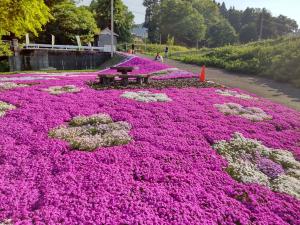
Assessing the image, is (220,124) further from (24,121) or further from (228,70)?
(228,70)

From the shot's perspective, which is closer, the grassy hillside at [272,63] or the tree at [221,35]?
the grassy hillside at [272,63]

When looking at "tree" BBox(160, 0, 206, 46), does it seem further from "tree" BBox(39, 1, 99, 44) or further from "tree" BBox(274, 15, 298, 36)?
"tree" BBox(39, 1, 99, 44)

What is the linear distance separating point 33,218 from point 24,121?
5.85 meters

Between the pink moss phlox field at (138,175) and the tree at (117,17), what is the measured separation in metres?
70.3

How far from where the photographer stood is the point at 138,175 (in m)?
7.42

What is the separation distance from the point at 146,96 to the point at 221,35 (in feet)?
338

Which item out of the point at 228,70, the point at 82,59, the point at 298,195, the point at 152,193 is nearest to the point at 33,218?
the point at 152,193

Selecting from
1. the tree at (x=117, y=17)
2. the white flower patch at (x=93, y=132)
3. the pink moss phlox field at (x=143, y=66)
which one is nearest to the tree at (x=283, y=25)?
the tree at (x=117, y=17)

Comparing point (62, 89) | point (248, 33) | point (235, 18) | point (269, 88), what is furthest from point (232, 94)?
point (235, 18)

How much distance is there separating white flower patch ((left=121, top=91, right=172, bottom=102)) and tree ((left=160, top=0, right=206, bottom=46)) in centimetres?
10162

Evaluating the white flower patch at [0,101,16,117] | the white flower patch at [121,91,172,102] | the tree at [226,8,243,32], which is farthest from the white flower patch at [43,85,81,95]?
the tree at [226,8,243,32]

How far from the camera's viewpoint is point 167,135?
10.2m

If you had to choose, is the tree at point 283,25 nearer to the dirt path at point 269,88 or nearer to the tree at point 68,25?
the tree at point 68,25

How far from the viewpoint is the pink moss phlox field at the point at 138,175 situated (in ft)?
19.5
